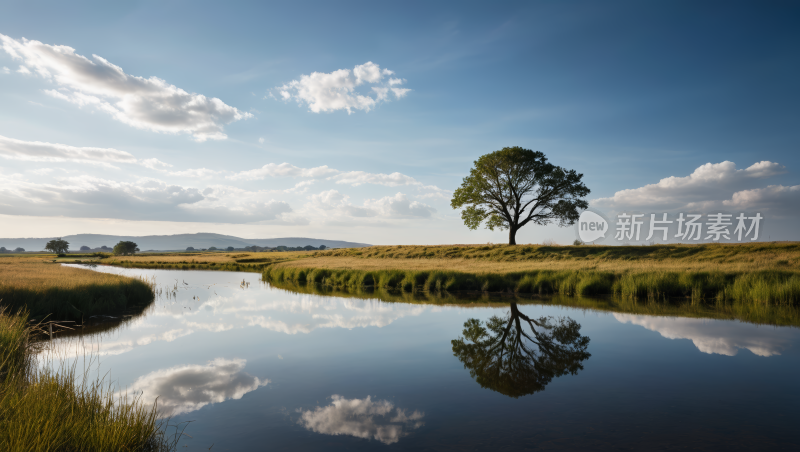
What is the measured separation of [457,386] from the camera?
688 cm

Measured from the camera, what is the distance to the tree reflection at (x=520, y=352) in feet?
23.4

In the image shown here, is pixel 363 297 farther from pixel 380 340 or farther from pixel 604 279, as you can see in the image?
pixel 604 279

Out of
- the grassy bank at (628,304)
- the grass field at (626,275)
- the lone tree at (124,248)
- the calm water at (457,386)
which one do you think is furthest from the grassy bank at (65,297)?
the lone tree at (124,248)

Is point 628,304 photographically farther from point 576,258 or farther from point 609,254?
point 609,254

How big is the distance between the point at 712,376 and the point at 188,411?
8.80 m

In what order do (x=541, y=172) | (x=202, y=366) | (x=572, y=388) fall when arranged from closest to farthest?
(x=572, y=388) → (x=202, y=366) → (x=541, y=172)

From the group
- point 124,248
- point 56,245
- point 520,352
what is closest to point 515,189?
point 520,352

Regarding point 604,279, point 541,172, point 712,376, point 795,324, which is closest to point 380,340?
point 712,376

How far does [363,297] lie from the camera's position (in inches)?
832

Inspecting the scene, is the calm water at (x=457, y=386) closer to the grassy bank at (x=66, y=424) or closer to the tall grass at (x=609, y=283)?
the grassy bank at (x=66, y=424)

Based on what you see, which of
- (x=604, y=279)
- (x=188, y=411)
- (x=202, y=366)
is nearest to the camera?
(x=188, y=411)

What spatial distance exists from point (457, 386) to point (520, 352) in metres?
2.73

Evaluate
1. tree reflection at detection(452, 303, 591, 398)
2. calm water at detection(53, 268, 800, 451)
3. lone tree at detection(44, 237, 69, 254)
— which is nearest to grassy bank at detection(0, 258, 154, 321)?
calm water at detection(53, 268, 800, 451)

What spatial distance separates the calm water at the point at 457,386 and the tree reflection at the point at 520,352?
0.20 ft
